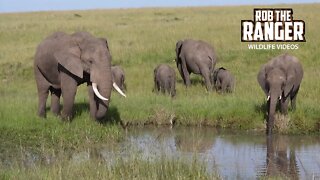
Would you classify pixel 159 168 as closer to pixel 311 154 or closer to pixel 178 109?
pixel 311 154

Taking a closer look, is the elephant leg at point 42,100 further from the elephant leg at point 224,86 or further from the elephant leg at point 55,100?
the elephant leg at point 224,86

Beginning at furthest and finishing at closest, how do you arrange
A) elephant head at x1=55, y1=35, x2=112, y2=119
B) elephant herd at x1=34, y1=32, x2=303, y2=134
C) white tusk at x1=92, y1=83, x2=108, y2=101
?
elephant herd at x1=34, y1=32, x2=303, y2=134 < elephant head at x1=55, y1=35, x2=112, y2=119 < white tusk at x1=92, y1=83, x2=108, y2=101

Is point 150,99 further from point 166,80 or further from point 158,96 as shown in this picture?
point 166,80

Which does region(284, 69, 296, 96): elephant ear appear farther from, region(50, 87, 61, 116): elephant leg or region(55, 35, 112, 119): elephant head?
region(50, 87, 61, 116): elephant leg

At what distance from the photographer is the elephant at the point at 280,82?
14.0m

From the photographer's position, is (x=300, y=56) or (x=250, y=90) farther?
(x=300, y=56)

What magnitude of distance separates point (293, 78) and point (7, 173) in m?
8.27

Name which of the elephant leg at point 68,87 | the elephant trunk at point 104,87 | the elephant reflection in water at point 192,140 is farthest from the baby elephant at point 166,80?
the elephant trunk at point 104,87

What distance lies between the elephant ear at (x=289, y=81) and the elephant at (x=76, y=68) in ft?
14.4

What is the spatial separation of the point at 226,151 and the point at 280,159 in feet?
3.67

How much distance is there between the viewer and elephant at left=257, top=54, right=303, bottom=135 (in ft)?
45.9

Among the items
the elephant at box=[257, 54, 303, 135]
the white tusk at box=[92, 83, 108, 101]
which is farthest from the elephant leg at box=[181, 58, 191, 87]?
the white tusk at box=[92, 83, 108, 101]

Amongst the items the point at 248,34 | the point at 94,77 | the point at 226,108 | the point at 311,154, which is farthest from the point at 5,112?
the point at 248,34

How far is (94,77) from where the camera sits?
1245cm
